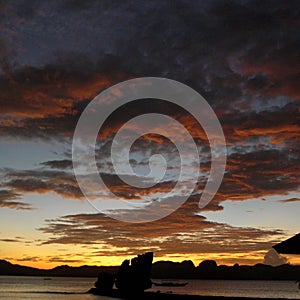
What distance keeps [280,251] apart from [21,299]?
345 feet

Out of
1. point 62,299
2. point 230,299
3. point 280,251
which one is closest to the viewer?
point 280,251

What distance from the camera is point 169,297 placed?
4919 cm

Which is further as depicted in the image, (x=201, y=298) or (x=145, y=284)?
(x=145, y=284)

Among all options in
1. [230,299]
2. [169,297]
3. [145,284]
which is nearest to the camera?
[230,299]

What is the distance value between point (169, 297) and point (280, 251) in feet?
105

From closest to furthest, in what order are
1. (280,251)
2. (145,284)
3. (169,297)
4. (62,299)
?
(280,251), (169,297), (145,284), (62,299)

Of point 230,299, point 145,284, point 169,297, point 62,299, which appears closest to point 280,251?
point 230,299

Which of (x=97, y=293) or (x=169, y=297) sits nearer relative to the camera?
(x=169, y=297)

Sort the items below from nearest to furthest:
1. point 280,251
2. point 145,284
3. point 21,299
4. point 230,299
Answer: point 280,251 → point 230,299 → point 145,284 → point 21,299

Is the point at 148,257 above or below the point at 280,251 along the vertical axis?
above

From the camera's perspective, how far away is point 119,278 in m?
86.1

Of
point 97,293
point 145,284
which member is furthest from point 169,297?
point 97,293

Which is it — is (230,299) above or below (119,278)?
below

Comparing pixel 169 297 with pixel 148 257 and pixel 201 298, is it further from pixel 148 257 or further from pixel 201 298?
pixel 148 257
